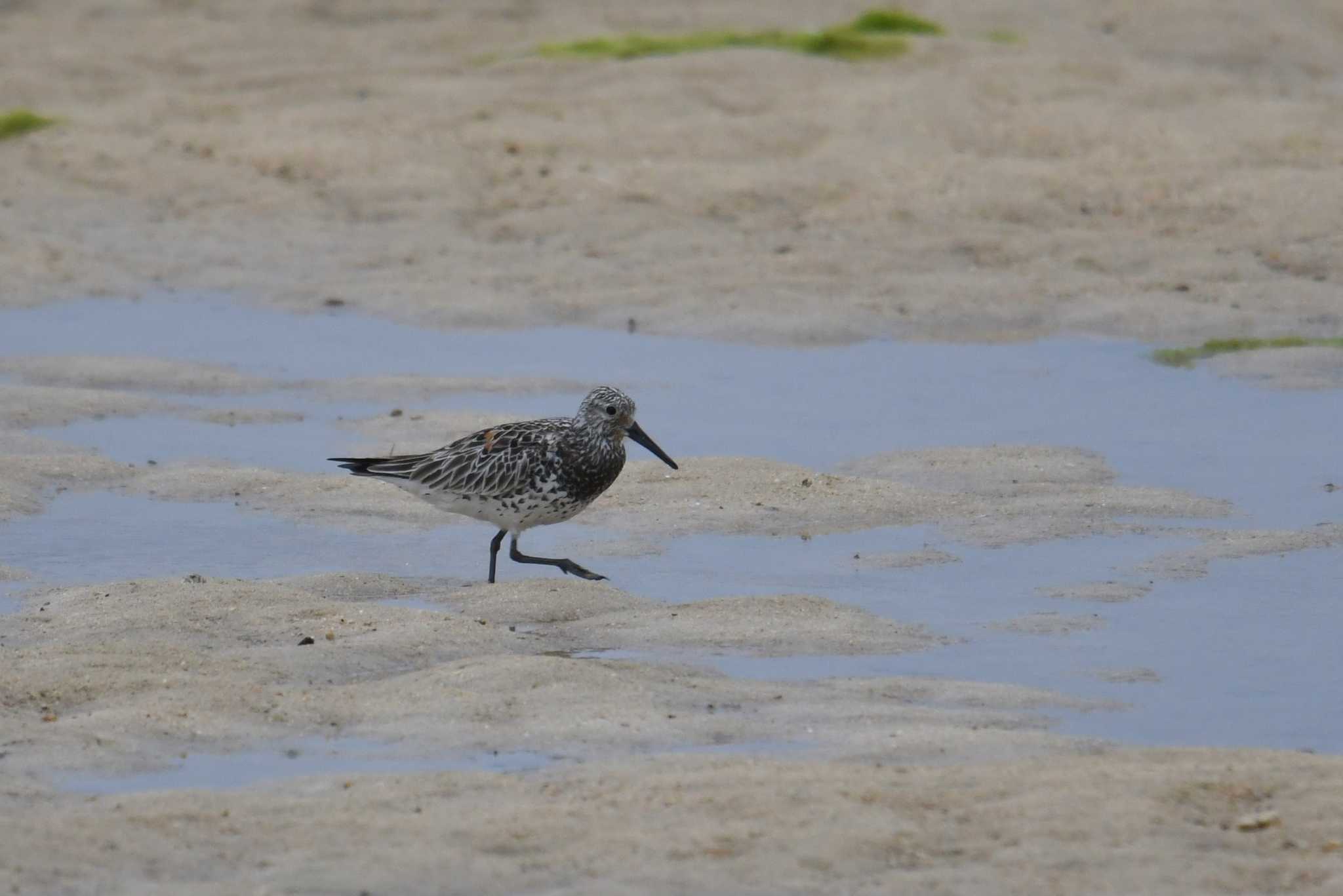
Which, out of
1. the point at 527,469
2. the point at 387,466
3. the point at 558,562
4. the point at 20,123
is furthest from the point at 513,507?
the point at 20,123

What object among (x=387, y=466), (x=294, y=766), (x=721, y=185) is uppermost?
(x=721, y=185)

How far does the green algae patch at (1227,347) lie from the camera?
15.4 metres

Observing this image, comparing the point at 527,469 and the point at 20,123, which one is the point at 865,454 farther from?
the point at 20,123

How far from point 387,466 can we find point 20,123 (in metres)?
12.3

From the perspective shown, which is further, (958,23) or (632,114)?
(958,23)

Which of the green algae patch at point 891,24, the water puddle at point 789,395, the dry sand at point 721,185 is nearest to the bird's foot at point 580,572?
the water puddle at point 789,395

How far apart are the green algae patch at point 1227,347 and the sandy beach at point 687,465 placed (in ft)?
0.73

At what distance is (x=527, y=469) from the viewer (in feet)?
35.8

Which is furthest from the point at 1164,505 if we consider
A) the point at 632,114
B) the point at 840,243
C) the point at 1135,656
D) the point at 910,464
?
the point at 632,114

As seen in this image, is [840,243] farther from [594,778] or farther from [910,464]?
[594,778]

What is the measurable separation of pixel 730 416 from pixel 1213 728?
627cm

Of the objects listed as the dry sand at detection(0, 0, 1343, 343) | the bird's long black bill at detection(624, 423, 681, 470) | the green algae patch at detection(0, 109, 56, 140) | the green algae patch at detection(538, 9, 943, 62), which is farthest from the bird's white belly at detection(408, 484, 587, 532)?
the green algae patch at detection(538, 9, 943, 62)

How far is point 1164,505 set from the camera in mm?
11875

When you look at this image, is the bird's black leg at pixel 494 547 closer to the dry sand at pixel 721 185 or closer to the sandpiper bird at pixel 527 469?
the sandpiper bird at pixel 527 469
